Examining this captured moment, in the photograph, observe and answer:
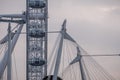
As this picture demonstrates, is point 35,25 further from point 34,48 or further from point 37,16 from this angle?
point 34,48

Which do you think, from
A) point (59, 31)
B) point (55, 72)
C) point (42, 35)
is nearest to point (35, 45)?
point (42, 35)

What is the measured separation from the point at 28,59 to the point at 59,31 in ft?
40.2

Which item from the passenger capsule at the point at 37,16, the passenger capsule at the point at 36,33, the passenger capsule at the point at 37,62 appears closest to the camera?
the passenger capsule at the point at 37,62

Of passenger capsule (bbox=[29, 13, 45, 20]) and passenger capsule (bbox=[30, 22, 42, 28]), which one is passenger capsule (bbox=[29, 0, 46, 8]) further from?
passenger capsule (bbox=[30, 22, 42, 28])

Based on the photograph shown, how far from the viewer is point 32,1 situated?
431ft

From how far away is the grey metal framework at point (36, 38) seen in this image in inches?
5172

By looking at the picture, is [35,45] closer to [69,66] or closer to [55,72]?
[69,66]

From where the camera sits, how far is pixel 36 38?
133500 millimetres

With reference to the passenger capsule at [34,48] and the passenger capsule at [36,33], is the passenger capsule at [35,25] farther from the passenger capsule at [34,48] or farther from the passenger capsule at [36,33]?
the passenger capsule at [34,48]

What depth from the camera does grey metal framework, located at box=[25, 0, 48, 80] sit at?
13138 centimetres

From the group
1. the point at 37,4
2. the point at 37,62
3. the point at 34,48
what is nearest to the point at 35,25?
the point at 37,4

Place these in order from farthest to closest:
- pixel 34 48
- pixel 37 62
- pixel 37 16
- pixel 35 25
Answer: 1. pixel 34 48
2. pixel 37 16
3. pixel 35 25
4. pixel 37 62

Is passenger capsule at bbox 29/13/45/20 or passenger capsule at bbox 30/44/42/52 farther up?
passenger capsule at bbox 29/13/45/20

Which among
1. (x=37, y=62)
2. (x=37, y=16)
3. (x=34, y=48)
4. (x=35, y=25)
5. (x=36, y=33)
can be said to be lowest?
(x=37, y=62)
